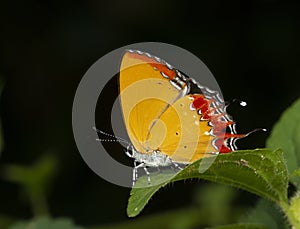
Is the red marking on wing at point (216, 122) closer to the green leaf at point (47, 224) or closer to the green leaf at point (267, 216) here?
the green leaf at point (267, 216)

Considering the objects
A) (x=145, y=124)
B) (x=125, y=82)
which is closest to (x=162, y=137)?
(x=145, y=124)

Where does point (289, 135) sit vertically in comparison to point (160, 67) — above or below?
below

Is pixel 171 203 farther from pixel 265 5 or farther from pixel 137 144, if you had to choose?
pixel 137 144

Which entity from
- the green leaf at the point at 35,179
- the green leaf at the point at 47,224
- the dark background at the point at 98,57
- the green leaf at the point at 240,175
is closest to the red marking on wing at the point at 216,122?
the green leaf at the point at 240,175

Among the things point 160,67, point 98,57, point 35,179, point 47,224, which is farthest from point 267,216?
point 98,57

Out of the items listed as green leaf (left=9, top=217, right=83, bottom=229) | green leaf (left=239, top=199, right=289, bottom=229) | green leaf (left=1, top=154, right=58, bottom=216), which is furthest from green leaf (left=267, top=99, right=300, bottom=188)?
green leaf (left=1, top=154, right=58, bottom=216)

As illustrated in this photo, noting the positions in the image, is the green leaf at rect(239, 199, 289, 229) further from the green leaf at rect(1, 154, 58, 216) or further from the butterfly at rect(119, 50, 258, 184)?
the green leaf at rect(1, 154, 58, 216)

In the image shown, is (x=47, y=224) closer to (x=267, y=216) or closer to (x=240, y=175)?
(x=267, y=216)
